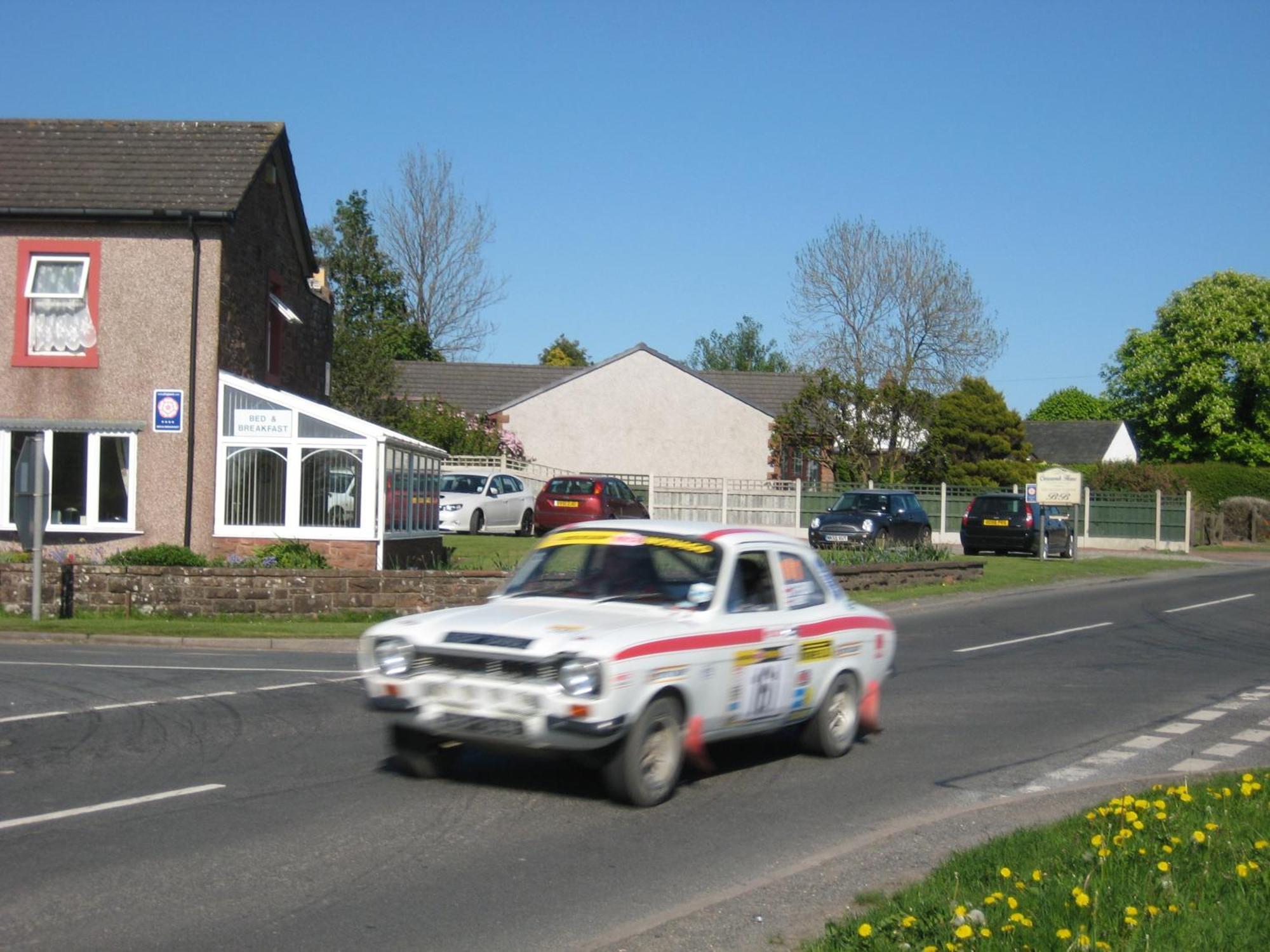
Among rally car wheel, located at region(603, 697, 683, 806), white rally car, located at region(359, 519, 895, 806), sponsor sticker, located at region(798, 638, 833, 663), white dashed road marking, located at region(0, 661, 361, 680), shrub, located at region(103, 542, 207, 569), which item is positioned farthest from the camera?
shrub, located at region(103, 542, 207, 569)

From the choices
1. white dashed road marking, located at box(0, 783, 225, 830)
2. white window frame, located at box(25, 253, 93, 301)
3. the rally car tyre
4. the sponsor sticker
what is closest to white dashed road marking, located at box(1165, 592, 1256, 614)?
the sponsor sticker

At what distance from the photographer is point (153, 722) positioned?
10461 mm

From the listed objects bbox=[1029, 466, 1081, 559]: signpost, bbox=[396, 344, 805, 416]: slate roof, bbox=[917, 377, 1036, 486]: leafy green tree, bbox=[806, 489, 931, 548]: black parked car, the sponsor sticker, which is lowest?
the sponsor sticker

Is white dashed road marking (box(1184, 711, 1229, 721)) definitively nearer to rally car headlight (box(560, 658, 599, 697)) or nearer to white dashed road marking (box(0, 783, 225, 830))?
rally car headlight (box(560, 658, 599, 697))

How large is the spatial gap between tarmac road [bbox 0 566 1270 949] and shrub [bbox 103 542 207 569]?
5.55 meters

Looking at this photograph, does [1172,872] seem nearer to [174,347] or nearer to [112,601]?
[112,601]

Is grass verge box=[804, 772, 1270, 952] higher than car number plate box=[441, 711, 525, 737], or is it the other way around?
car number plate box=[441, 711, 525, 737]

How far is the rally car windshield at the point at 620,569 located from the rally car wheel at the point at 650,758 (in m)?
0.85

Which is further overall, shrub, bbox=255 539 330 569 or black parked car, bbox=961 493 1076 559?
black parked car, bbox=961 493 1076 559

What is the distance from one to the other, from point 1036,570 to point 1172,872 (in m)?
26.3

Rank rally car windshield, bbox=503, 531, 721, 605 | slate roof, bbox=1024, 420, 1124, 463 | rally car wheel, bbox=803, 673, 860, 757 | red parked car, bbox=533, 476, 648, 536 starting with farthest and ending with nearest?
1. slate roof, bbox=1024, 420, 1124, 463
2. red parked car, bbox=533, 476, 648, 536
3. rally car wheel, bbox=803, 673, 860, 757
4. rally car windshield, bbox=503, 531, 721, 605

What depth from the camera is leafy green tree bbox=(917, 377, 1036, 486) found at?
52000 millimetres

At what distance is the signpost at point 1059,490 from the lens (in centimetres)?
3506

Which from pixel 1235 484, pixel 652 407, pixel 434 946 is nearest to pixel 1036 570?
pixel 652 407
